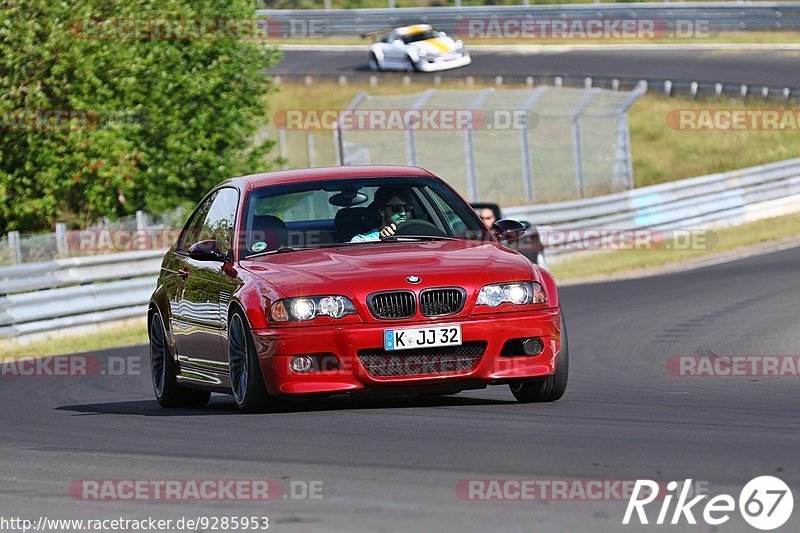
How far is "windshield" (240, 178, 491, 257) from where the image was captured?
9805mm

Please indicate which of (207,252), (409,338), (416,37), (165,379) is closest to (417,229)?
(207,252)

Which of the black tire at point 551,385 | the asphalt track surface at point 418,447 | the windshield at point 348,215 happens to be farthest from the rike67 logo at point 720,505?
the windshield at point 348,215

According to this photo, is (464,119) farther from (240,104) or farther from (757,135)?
(757,135)

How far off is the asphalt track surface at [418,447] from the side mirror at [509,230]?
100 cm

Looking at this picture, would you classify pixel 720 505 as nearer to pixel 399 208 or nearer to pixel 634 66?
pixel 399 208

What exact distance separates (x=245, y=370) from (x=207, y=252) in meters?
1.02

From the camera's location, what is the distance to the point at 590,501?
19.1ft

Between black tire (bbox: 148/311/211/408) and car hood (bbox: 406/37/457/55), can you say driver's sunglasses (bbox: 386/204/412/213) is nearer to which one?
black tire (bbox: 148/311/211/408)

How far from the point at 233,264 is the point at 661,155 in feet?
115

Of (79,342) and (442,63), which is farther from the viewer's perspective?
(442,63)

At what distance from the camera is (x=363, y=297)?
8688mm

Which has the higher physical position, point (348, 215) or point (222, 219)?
point (348, 215)

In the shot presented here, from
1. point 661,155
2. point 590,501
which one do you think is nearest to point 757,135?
point 661,155

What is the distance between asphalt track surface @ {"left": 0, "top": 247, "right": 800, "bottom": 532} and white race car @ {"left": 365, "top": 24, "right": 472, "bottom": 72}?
39077 mm
